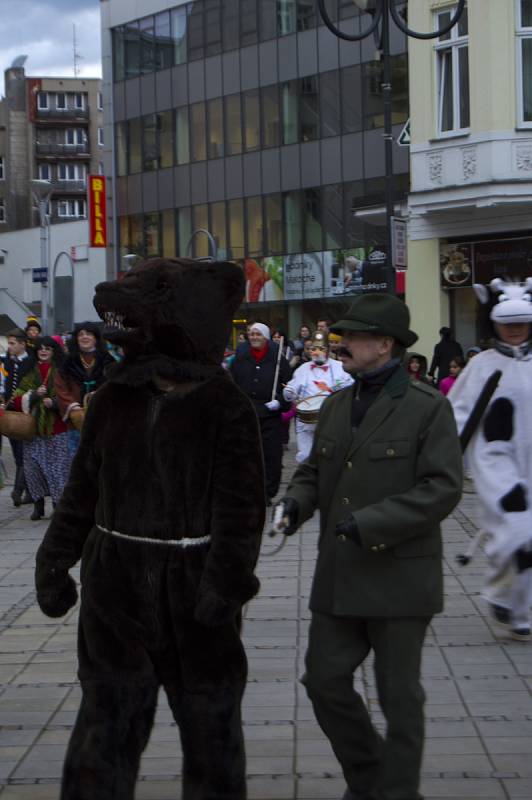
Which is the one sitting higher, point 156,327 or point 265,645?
point 156,327

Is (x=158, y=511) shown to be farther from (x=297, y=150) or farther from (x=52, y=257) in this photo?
(x=52, y=257)

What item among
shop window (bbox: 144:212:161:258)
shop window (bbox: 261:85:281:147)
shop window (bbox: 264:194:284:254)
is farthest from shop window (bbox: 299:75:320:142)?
shop window (bbox: 144:212:161:258)

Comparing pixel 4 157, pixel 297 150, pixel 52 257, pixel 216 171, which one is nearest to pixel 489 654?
pixel 297 150

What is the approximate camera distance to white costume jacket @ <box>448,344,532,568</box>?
709 centimetres

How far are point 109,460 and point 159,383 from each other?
300 mm

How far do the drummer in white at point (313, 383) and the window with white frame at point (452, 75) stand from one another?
13244mm

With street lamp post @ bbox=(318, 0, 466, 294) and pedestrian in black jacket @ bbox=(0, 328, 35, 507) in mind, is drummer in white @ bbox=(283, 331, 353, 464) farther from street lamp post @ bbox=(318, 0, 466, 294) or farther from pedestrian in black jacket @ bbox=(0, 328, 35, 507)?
Result: street lamp post @ bbox=(318, 0, 466, 294)

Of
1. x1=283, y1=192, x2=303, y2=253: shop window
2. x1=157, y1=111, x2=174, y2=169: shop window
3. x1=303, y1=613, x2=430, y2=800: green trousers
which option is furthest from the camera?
x1=157, y1=111, x2=174, y2=169: shop window

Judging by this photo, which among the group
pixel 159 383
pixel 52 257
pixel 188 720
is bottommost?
pixel 188 720

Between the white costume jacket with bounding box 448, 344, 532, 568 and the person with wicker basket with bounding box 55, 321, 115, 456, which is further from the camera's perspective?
the person with wicker basket with bounding box 55, 321, 115, 456

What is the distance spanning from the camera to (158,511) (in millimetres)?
4152

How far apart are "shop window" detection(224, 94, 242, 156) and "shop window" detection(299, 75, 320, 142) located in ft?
9.57

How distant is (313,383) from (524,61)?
46.1 ft

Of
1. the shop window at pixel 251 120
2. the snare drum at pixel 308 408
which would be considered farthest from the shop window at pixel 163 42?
the snare drum at pixel 308 408
